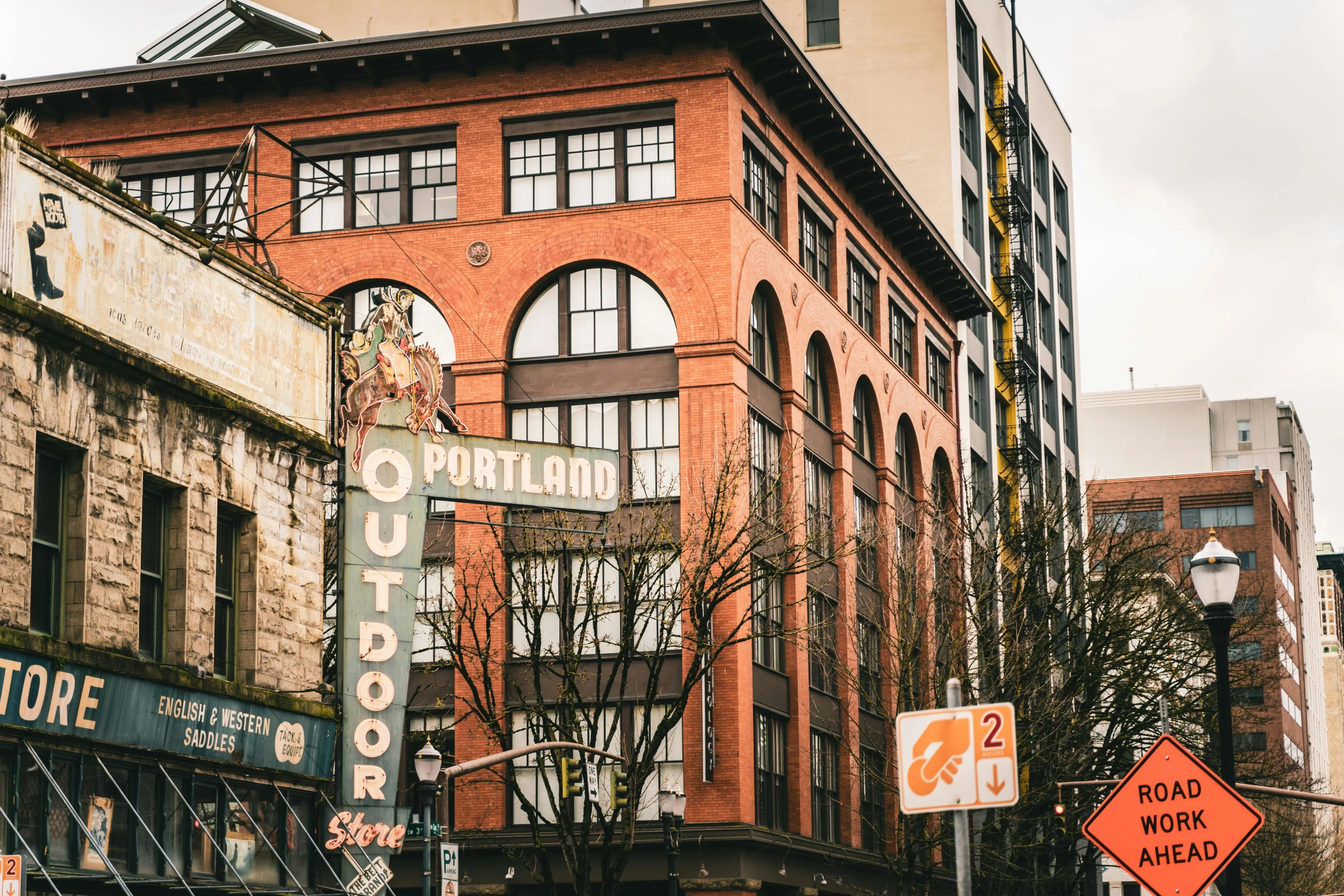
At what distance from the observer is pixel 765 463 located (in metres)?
46.5

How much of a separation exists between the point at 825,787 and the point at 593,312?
47.0 ft

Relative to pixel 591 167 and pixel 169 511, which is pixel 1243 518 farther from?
pixel 169 511

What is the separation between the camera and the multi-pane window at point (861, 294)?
5531cm

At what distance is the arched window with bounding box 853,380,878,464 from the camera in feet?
181

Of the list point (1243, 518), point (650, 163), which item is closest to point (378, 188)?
point (650, 163)

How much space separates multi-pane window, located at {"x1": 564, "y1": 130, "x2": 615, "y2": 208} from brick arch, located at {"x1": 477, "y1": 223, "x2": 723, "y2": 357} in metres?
0.85

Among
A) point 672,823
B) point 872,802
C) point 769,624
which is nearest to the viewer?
point 672,823

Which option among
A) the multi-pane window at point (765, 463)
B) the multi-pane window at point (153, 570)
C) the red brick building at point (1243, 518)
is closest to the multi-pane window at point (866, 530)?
the multi-pane window at point (765, 463)

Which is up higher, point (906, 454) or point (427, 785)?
point (906, 454)

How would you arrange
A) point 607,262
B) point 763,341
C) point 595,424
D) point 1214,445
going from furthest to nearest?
point 1214,445 → point 763,341 → point 607,262 → point 595,424

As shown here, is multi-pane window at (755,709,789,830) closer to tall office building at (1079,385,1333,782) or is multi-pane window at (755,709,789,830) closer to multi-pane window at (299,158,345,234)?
multi-pane window at (299,158,345,234)

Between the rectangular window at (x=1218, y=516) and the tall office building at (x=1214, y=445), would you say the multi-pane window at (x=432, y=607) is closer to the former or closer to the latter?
the rectangular window at (x=1218, y=516)

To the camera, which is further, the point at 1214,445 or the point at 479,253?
the point at 1214,445

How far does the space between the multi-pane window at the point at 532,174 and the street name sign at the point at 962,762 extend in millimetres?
35646
